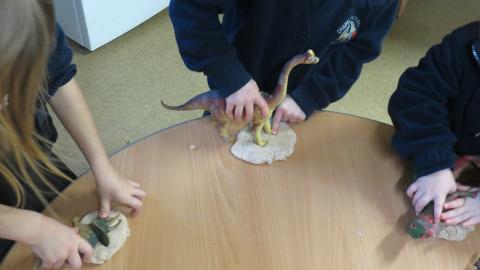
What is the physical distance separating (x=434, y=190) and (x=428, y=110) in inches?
6.0

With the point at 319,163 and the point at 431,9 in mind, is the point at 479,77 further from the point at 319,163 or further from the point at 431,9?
the point at 431,9

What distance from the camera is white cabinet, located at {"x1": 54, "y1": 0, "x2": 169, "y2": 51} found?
1687mm

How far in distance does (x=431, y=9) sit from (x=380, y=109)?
0.84m

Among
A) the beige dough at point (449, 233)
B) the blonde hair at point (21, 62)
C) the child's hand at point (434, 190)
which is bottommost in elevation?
the beige dough at point (449, 233)

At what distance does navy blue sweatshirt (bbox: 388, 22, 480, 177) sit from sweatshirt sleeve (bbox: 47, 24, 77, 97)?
0.55 meters

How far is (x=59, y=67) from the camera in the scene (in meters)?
0.69

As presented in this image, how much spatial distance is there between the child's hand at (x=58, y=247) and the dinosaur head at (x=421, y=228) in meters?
0.45

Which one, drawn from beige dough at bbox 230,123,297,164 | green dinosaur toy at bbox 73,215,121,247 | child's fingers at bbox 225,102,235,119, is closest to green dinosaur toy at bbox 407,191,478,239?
beige dough at bbox 230,123,297,164

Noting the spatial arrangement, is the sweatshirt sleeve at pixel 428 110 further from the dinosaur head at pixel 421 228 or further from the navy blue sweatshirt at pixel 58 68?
the navy blue sweatshirt at pixel 58 68

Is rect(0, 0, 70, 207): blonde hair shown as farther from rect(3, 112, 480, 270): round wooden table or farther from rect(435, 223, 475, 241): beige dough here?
rect(435, 223, 475, 241): beige dough

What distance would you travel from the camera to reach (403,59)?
1.95 m

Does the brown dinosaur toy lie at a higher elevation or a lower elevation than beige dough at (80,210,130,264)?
higher

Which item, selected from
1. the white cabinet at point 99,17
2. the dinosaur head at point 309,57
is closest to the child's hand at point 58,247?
the dinosaur head at point 309,57

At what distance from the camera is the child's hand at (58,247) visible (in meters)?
0.59
